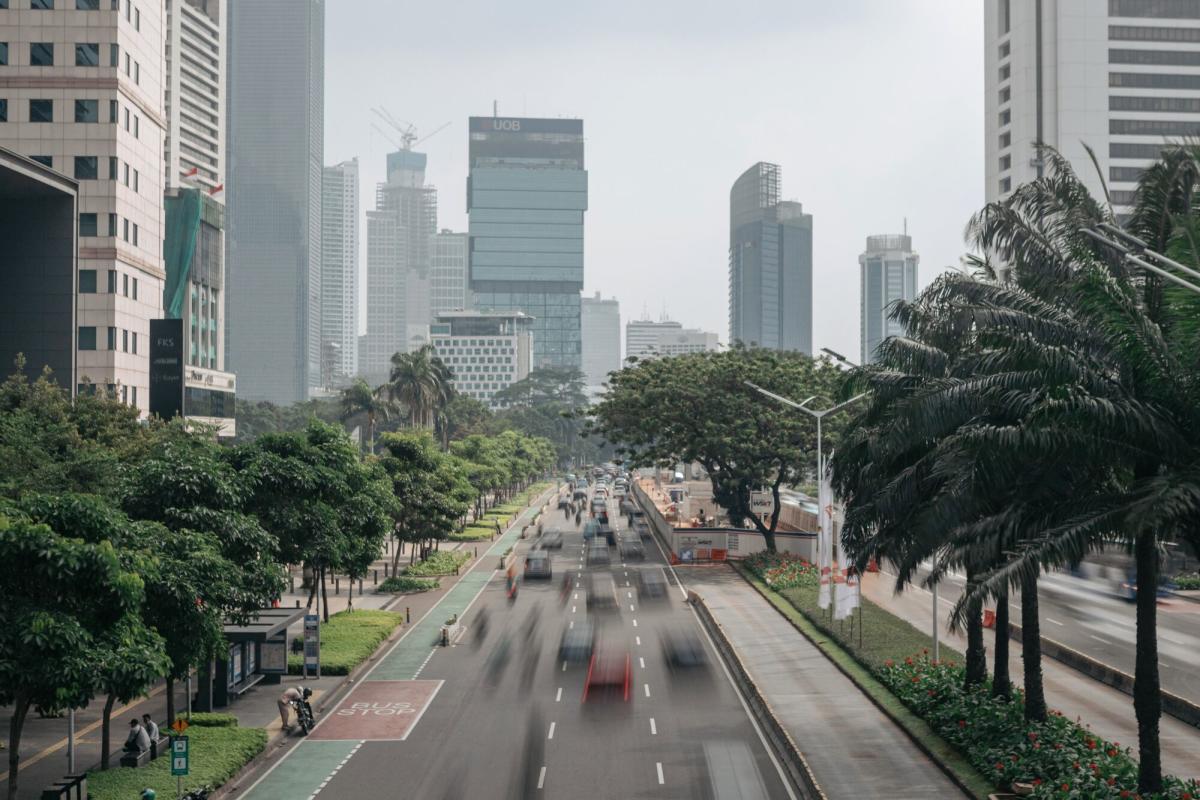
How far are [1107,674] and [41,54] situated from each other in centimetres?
7302

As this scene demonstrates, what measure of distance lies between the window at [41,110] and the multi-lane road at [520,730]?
47.2 m

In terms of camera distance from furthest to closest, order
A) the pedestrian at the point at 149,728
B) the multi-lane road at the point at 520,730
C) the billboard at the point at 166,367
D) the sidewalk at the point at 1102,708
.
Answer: the billboard at the point at 166,367 → the sidewalk at the point at 1102,708 → the pedestrian at the point at 149,728 → the multi-lane road at the point at 520,730

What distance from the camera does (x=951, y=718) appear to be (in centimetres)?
3191

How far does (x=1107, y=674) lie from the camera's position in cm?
4003

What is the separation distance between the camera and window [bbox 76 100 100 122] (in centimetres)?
8031

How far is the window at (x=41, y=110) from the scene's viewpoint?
80.1 meters

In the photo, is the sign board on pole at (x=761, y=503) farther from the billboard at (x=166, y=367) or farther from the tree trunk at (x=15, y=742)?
the tree trunk at (x=15, y=742)

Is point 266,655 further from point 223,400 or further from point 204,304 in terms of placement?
point 204,304

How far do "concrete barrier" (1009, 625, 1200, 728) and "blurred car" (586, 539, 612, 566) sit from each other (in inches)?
1461

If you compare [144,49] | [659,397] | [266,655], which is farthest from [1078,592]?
[144,49]

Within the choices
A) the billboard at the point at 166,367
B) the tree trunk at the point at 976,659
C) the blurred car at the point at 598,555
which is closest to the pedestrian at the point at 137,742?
the tree trunk at the point at 976,659

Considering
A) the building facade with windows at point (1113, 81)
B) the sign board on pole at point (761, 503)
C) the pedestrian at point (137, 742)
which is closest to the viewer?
the pedestrian at point (137, 742)

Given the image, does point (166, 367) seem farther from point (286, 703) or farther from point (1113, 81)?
point (1113, 81)

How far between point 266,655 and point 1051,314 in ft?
92.4
